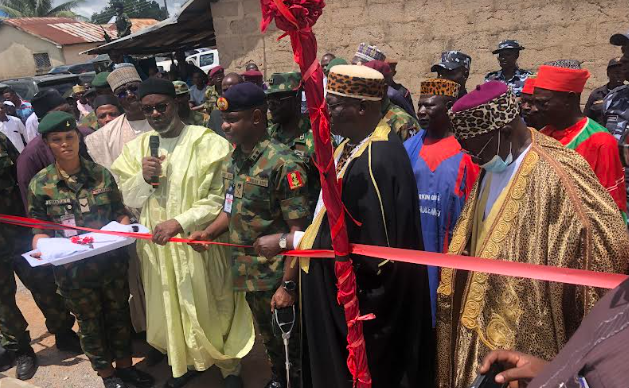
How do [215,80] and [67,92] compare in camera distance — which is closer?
[215,80]

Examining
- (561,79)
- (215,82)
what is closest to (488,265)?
(561,79)

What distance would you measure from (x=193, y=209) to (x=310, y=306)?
4.27 ft

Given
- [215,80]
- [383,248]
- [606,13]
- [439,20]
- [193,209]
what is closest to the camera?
[383,248]

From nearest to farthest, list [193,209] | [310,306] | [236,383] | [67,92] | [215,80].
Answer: [310,306] → [193,209] → [236,383] → [215,80] → [67,92]

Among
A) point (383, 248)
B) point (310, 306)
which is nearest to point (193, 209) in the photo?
point (310, 306)

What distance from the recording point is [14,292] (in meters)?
4.53

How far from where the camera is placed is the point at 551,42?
23.0ft

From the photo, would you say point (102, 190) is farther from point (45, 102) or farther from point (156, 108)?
point (45, 102)

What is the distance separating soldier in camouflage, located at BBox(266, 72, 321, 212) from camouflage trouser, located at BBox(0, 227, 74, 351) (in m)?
2.49

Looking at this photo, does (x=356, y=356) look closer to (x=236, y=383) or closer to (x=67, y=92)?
(x=236, y=383)

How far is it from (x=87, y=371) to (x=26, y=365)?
0.56 m

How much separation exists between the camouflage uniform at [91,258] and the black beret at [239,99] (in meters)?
1.28

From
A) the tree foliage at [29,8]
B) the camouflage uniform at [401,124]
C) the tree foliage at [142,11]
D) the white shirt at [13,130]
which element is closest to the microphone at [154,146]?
the camouflage uniform at [401,124]

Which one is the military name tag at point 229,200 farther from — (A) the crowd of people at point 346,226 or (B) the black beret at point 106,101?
(B) the black beret at point 106,101
